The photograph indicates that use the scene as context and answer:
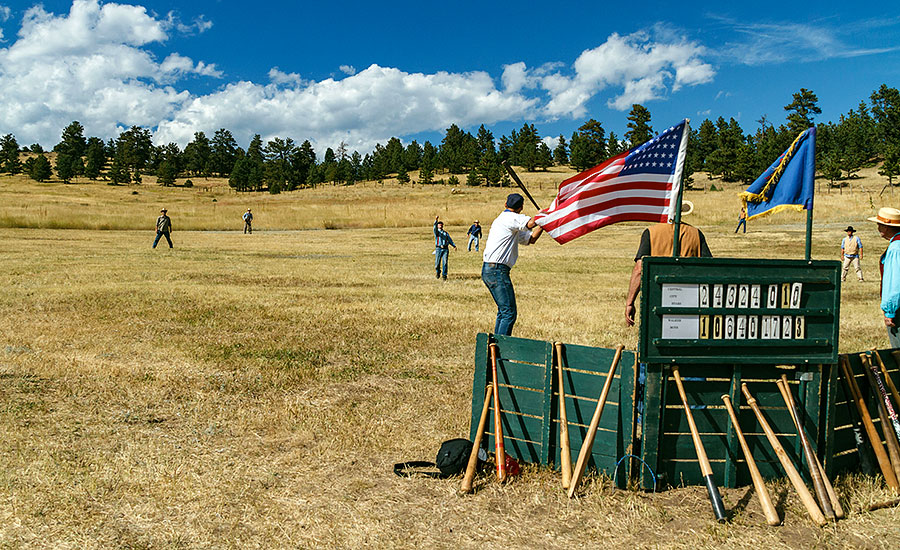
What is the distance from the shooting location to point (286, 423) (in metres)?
6.87

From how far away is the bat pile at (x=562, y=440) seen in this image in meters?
5.12

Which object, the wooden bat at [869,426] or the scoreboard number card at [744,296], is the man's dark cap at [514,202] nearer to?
the scoreboard number card at [744,296]

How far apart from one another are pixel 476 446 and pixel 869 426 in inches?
122

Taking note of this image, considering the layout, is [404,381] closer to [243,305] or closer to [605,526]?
[605,526]

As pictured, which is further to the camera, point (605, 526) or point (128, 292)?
point (128, 292)

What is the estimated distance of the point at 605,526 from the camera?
4672mm

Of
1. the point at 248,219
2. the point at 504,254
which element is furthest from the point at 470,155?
the point at 504,254

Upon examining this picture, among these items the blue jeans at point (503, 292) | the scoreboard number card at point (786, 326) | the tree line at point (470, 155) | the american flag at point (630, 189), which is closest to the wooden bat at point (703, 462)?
the scoreboard number card at point (786, 326)

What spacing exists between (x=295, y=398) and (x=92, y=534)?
11.0 feet

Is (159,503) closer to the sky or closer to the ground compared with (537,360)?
closer to the ground

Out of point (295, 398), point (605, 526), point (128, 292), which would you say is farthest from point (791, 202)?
point (128, 292)

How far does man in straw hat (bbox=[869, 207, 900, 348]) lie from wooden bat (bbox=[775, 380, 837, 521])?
1.99 m

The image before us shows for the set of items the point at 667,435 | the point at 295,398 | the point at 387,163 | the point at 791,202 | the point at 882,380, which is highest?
the point at 387,163

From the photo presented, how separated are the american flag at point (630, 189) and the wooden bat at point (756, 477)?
5.53 feet
